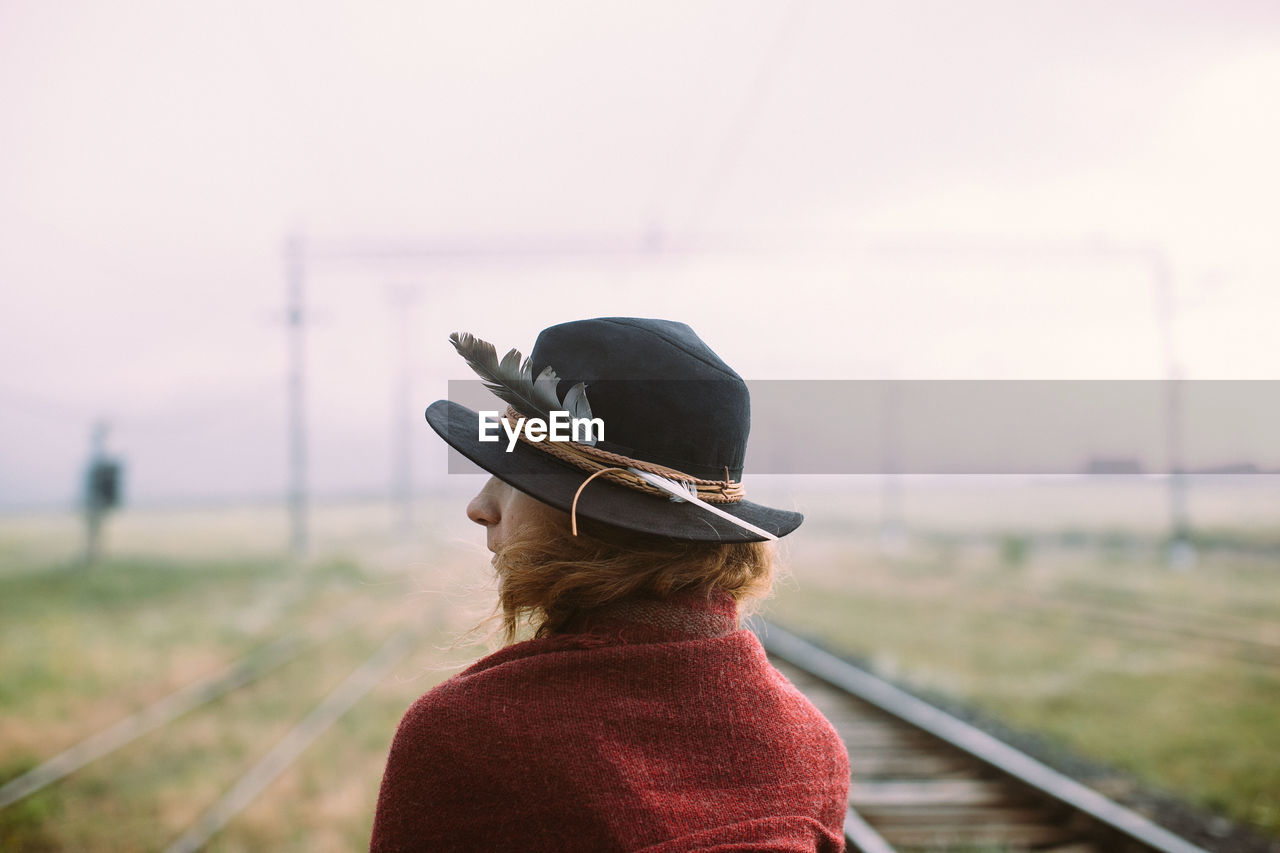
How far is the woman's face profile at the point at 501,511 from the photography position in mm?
1443

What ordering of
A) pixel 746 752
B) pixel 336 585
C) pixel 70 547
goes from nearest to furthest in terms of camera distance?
pixel 746 752, pixel 70 547, pixel 336 585

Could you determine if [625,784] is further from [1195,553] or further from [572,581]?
[1195,553]

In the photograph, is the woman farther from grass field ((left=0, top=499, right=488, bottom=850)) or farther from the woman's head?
grass field ((left=0, top=499, right=488, bottom=850))

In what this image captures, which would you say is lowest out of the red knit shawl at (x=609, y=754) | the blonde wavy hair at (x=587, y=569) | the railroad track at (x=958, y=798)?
the railroad track at (x=958, y=798)

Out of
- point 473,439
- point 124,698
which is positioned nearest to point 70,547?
point 124,698

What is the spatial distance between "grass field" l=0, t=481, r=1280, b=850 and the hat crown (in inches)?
16.4

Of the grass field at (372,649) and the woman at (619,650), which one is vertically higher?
the woman at (619,650)

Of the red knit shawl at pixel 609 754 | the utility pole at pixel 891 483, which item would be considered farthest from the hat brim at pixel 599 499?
the utility pole at pixel 891 483

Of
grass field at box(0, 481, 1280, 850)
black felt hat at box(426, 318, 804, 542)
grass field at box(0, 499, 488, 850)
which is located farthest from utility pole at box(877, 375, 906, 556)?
black felt hat at box(426, 318, 804, 542)

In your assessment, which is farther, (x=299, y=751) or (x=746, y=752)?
(x=299, y=751)

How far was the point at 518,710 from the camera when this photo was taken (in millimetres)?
1225

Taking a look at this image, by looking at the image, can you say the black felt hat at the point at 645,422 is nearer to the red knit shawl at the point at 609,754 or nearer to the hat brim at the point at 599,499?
the hat brim at the point at 599,499

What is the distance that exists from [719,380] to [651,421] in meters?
0.14

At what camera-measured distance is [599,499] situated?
4.42ft
